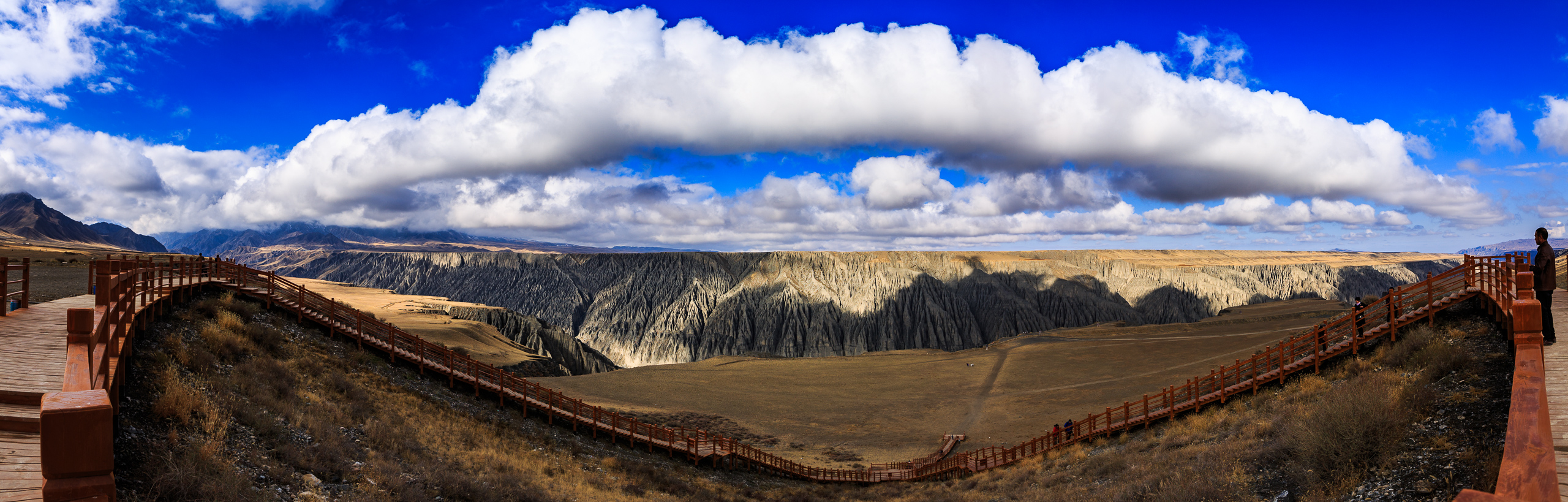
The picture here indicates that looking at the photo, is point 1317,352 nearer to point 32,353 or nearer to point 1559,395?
point 1559,395

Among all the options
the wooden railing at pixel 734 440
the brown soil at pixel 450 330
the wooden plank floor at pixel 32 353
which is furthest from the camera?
the brown soil at pixel 450 330

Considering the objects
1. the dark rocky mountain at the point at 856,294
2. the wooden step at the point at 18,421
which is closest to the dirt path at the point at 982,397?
the wooden step at the point at 18,421

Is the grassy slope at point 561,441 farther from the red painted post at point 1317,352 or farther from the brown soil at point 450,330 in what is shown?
the brown soil at point 450,330

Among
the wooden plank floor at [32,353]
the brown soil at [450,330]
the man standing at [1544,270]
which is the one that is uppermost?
the man standing at [1544,270]

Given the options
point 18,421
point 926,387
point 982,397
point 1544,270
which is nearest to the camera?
point 18,421

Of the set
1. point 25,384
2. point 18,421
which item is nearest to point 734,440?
point 25,384

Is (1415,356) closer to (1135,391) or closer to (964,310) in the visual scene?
(1135,391)

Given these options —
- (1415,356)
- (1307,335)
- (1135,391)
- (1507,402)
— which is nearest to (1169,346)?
(1135,391)

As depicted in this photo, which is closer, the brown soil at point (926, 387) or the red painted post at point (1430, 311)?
the red painted post at point (1430, 311)
